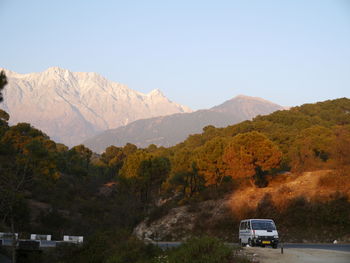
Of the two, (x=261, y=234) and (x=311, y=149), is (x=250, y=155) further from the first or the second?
(x=261, y=234)

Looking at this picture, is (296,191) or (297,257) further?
(296,191)

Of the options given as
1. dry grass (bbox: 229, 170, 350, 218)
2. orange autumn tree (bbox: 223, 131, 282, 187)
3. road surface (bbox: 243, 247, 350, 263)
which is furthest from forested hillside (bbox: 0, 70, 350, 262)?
road surface (bbox: 243, 247, 350, 263)

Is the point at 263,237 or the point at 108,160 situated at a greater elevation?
the point at 108,160

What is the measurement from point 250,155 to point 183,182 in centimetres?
1640

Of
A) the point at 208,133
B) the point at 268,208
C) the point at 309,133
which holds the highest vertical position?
the point at 208,133

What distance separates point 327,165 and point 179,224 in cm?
2387

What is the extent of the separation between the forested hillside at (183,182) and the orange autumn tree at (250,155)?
0.13m

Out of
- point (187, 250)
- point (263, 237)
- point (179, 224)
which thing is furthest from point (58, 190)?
point (187, 250)

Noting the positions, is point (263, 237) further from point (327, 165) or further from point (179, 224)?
point (327, 165)

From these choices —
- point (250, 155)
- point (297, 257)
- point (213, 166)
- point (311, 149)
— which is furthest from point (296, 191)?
point (297, 257)

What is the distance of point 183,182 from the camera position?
2992 inches

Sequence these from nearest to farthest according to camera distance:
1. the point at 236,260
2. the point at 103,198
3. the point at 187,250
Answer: the point at 236,260
the point at 187,250
the point at 103,198

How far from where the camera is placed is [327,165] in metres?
67.4

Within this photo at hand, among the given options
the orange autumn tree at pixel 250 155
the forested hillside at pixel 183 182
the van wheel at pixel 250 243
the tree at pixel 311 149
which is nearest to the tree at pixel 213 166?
the forested hillside at pixel 183 182
